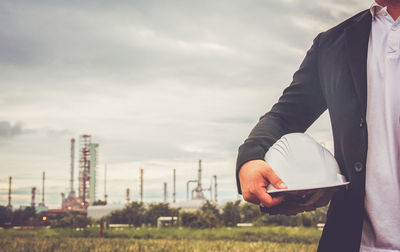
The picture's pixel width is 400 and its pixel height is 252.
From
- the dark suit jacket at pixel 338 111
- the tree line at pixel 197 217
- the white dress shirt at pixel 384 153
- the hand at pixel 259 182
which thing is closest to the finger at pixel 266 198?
the hand at pixel 259 182

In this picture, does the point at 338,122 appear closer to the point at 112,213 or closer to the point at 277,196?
the point at 277,196

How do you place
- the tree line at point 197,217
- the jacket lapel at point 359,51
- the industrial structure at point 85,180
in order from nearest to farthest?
the jacket lapel at point 359,51, the tree line at point 197,217, the industrial structure at point 85,180

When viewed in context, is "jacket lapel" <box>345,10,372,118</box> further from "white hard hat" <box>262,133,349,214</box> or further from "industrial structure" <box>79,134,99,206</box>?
"industrial structure" <box>79,134,99,206</box>

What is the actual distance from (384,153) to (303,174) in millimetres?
244

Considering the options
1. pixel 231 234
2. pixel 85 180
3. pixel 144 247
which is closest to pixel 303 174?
pixel 144 247

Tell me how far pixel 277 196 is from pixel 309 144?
191 millimetres

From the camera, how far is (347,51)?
1556mm

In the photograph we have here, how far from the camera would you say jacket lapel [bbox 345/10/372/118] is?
4.72 feet

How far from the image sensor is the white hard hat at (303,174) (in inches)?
52.3

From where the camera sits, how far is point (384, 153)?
54.1 inches

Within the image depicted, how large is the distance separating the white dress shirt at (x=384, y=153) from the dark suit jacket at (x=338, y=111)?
3cm

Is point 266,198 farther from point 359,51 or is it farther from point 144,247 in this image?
point 144,247

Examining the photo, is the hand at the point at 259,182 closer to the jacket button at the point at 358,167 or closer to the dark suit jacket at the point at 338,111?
the dark suit jacket at the point at 338,111

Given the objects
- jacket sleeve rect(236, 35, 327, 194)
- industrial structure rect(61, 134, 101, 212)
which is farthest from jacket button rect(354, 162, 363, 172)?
industrial structure rect(61, 134, 101, 212)
